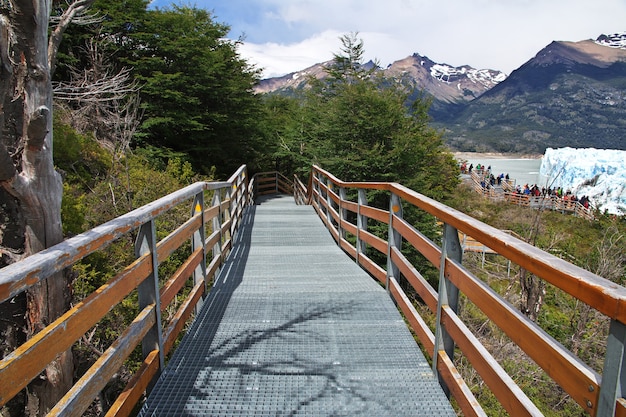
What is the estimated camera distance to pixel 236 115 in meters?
20.6

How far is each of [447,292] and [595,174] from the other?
55.0 meters

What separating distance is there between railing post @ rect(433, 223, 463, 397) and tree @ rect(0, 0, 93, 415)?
151 inches

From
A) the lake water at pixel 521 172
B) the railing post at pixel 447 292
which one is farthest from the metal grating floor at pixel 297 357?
the lake water at pixel 521 172

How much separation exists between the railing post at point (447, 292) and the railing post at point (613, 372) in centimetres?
130

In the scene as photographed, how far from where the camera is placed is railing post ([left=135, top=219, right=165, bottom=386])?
248cm

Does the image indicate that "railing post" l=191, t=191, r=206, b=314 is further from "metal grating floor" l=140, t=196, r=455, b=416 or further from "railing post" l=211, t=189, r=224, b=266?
"railing post" l=211, t=189, r=224, b=266

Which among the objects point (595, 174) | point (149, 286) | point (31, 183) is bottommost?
point (595, 174)

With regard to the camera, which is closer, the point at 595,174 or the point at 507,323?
the point at 507,323

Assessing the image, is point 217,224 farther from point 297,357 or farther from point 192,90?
point 192,90

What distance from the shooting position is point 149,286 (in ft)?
8.26

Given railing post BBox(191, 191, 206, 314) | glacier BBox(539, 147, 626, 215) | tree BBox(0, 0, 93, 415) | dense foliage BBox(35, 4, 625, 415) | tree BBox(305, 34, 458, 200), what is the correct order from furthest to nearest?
glacier BBox(539, 147, 626, 215) < tree BBox(305, 34, 458, 200) < dense foliage BBox(35, 4, 625, 415) < tree BBox(0, 0, 93, 415) < railing post BBox(191, 191, 206, 314)

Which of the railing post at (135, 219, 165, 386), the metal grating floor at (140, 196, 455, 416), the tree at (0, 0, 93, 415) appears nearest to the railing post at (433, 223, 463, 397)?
the metal grating floor at (140, 196, 455, 416)

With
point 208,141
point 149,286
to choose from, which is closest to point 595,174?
point 208,141

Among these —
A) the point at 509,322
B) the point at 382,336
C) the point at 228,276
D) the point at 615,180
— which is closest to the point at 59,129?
the point at 228,276
